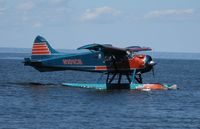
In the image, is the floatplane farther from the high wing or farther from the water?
the water

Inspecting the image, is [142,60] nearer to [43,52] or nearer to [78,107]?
[43,52]

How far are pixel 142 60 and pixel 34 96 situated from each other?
8111 millimetres

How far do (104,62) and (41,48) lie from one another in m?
5.03

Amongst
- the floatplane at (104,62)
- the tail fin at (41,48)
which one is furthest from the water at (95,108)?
the tail fin at (41,48)

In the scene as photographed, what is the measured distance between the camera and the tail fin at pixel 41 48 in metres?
46.1

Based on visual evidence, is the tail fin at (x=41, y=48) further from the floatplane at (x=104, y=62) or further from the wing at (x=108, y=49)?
the wing at (x=108, y=49)

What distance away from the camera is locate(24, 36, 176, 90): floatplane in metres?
43.1

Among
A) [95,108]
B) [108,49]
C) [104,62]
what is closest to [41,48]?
[104,62]

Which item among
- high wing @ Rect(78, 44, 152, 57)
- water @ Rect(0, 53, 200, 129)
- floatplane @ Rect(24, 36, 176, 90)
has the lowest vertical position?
water @ Rect(0, 53, 200, 129)

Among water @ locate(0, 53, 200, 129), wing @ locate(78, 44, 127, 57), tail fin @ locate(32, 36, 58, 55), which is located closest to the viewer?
water @ locate(0, 53, 200, 129)

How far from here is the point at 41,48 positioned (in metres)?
46.2

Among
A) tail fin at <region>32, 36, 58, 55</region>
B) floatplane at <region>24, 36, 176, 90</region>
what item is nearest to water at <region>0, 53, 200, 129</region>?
floatplane at <region>24, 36, 176, 90</region>

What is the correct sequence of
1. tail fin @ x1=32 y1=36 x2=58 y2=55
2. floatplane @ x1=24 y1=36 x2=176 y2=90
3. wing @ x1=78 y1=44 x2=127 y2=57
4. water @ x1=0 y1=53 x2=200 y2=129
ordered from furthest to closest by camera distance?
tail fin @ x1=32 y1=36 x2=58 y2=55 < floatplane @ x1=24 y1=36 x2=176 y2=90 < wing @ x1=78 y1=44 x2=127 y2=57 < water @ x1=0 y1=53 x2=200 y2=129

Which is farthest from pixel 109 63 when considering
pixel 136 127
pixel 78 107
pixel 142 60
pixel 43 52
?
pixel 136 127
